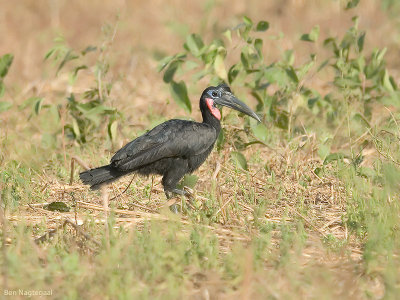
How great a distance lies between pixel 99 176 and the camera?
5434 millimetres

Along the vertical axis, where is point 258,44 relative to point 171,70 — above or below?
above

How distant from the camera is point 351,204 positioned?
4.89m

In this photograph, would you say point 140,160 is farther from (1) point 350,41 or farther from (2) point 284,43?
(2) point 284,43

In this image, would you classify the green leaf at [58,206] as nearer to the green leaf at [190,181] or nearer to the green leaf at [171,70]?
the green leaf at [190,181]

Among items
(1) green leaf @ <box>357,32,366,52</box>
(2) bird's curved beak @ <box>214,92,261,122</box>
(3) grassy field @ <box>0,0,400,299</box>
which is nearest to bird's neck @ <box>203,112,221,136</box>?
(2) bird's curved beak @ <box>214,92,261,122</box>

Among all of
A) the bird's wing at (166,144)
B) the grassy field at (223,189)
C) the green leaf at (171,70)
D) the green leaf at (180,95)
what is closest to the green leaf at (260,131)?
the grassy field at (223,189)

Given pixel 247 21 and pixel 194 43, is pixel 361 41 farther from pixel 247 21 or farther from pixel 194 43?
pixel 194 43

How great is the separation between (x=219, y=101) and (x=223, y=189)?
2.95 feet

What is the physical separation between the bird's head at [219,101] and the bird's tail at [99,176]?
1.06m

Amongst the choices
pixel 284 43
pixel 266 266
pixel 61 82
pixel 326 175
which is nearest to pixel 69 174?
pixel 326 175

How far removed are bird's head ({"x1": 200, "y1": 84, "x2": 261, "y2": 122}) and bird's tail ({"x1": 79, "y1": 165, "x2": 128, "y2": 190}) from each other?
1.06 metres

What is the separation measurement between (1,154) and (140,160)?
168cm

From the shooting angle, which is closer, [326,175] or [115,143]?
[326,175]

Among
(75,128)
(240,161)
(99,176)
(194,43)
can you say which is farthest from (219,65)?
(99,176)
